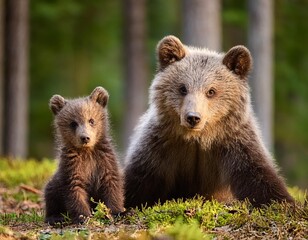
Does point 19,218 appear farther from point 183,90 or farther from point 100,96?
point 183,90

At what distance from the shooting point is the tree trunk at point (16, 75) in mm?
20703

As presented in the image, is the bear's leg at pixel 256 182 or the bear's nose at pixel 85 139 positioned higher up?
the bear's nose at pixel 85 139

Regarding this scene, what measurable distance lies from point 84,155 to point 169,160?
1.07 m

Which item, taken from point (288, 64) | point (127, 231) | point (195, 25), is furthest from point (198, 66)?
point (288, 64)

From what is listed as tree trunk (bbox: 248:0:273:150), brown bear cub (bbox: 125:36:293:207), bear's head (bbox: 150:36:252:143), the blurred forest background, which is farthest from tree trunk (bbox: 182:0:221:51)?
bear's head (bbox: 150:36:252:143)

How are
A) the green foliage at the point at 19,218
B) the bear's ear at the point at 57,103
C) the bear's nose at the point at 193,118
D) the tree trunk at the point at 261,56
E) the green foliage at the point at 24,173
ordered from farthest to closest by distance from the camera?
the tree trunk at the point at 261,56 < the green foliage at the point at 24,173 < the bear's ear at the point at 57,103 < the green foliage at the point at 19,218 < the bear's nose at the point at 193,118

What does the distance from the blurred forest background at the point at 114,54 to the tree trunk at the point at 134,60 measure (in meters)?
0.03

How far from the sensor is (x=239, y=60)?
8844 mm

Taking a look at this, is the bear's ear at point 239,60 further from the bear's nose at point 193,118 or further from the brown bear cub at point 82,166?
the brown bear cub at point 82,166

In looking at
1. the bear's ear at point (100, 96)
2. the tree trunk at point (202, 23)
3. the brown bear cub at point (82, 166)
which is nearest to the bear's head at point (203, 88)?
the bear's ear at point (100, 96)

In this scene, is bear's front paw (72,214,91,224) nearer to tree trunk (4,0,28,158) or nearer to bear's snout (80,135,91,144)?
bear's snout (80,135,91,144)

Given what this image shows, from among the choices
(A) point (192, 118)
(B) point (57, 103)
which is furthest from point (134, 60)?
(A) point (192, 118)

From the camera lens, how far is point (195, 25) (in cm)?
1644

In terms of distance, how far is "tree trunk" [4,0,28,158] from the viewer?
2070cm
